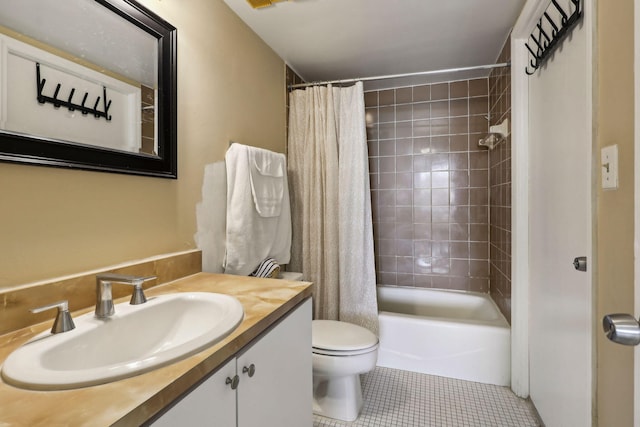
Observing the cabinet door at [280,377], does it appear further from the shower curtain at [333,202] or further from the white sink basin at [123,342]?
the shower curtain at [333,202]

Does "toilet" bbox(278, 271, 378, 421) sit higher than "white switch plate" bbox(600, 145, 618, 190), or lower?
lower

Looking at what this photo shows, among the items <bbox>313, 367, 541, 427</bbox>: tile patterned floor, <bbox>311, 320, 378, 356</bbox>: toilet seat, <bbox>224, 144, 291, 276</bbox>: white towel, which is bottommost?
<bbox>313, 367, 541, 427</bbox>: tile patterned floor

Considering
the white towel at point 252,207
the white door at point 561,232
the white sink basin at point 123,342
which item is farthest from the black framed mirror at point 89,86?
the white door at point 561,232

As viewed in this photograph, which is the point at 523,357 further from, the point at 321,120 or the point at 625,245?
the point at 321,120

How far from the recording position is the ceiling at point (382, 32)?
5.13 ft

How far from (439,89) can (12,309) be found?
2826 millimetres

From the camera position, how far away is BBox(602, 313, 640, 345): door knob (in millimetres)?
534

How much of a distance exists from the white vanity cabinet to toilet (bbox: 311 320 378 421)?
41cm

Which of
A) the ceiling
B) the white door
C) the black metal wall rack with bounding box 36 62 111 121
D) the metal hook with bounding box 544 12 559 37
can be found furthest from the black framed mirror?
the metal hook with bounding box 544 12 559 37

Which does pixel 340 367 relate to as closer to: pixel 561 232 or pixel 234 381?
pixel 234 381

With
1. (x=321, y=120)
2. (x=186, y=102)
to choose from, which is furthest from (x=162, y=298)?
(x=321, y=120)

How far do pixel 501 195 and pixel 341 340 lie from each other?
1460 mm

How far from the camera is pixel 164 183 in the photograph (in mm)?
1173

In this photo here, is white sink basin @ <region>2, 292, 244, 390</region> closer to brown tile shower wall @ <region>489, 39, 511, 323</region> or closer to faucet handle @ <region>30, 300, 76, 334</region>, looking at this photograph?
faucet handle @ <region>30, 300, 76, 334</region>
